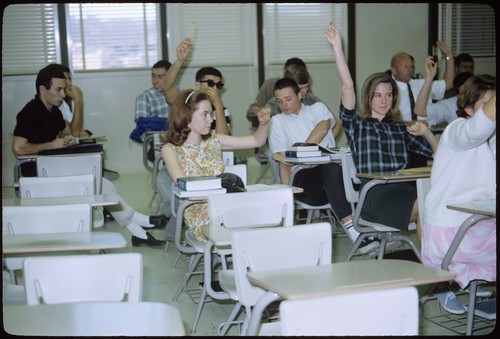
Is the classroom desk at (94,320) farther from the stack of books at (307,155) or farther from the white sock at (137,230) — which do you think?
the white sock at (137,230)

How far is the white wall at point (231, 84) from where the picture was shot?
368 inches

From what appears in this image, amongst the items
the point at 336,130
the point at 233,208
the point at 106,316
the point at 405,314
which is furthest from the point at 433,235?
the point at 336,130

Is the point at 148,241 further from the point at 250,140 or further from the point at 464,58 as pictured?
the point at 464,58

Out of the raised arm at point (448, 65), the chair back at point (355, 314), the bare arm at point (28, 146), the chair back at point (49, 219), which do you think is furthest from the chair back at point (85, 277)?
the raised arm at point (448, 65)

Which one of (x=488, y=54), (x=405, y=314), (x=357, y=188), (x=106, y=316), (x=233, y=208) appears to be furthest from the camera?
(x=488, y=54)

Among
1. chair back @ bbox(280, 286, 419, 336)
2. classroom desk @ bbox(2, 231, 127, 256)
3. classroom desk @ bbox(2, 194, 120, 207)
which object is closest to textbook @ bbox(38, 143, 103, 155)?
classroom desk @ bbox(2, 194, 120, 207)

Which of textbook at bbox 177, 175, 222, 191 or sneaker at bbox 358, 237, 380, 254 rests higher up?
textbook at bbox 177, 175, 222, 191

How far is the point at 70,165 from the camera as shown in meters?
5.10

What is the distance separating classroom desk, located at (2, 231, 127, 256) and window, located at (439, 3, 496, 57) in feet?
29.0

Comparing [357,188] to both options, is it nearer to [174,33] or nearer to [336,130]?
[336,130]

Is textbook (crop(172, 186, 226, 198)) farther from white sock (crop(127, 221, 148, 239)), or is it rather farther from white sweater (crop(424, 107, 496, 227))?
white sock (crop(127, 221, 148, 239))

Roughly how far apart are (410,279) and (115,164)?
8.05 meters

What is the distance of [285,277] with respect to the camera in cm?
216

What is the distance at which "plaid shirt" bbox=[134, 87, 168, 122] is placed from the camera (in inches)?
308
